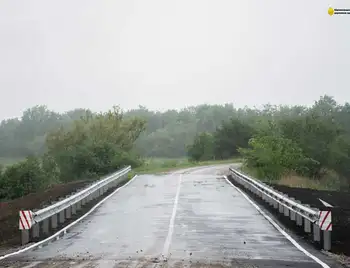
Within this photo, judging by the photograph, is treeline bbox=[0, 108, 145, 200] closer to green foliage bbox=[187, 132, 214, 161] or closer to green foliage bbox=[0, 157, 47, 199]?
green foliage bbox=[0, 157, 47, 199]

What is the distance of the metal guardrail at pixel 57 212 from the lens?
17.1 meters

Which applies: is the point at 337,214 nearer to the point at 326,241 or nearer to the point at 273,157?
the point at 326,241

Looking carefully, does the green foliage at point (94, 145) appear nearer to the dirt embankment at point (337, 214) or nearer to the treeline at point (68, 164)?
the treeline at point (68, 164)

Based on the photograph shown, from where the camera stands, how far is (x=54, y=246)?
15.3 metres

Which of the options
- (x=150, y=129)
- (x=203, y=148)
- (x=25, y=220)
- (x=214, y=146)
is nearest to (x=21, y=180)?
(x=25, y=220)

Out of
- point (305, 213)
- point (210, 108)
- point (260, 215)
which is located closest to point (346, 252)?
point (305, 213)

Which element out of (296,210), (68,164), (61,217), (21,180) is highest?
(68,164)

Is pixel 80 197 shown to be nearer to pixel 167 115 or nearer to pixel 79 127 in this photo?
pixel 79 127

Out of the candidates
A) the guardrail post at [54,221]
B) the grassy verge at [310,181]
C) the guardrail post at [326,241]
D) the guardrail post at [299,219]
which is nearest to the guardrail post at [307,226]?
the guardrail post at [299,219]

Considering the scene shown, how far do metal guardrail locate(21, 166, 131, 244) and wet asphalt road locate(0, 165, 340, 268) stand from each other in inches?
32.5

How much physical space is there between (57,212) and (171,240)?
5368 mm

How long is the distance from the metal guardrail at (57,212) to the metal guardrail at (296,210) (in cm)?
778

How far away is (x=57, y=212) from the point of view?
64.1ft

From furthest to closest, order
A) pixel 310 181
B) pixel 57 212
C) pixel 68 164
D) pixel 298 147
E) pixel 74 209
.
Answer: pixel 68 164, pixel 298 147, pixel 310 181, pixel 74 209, pixel 57 212
